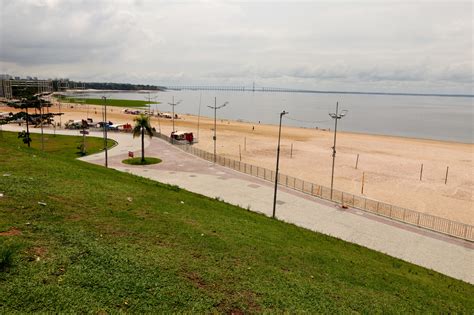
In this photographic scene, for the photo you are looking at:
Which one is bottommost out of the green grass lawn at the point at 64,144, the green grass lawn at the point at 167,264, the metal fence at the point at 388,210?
the metal fence at the point at 388,210

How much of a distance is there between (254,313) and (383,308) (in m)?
4.77

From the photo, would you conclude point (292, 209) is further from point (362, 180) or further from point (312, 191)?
point (362, 180)

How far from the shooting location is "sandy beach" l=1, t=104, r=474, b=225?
112 feet

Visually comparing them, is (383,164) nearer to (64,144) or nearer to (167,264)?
(167,264)

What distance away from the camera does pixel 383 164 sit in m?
51.3

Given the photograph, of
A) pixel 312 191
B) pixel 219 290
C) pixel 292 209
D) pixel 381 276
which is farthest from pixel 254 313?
pixel 312 191

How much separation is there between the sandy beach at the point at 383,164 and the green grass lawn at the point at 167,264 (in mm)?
18764

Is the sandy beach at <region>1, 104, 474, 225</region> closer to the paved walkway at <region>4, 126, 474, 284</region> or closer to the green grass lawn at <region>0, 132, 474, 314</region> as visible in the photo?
the paved walkway at <region>4, 126, 474, 284</region>

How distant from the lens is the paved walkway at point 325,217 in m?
20.6

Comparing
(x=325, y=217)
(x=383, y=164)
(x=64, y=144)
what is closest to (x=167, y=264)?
(x=325, y=217)

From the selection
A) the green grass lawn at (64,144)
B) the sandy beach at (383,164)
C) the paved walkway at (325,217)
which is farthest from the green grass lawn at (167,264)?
the green grass lawn at (64,144)

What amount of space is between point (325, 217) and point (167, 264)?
58.2 feet

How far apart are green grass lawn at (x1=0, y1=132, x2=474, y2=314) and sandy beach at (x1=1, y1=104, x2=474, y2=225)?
18.8 meters

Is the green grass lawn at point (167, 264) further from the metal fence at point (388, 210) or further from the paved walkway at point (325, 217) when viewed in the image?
the metal fence at point (388, 210)
